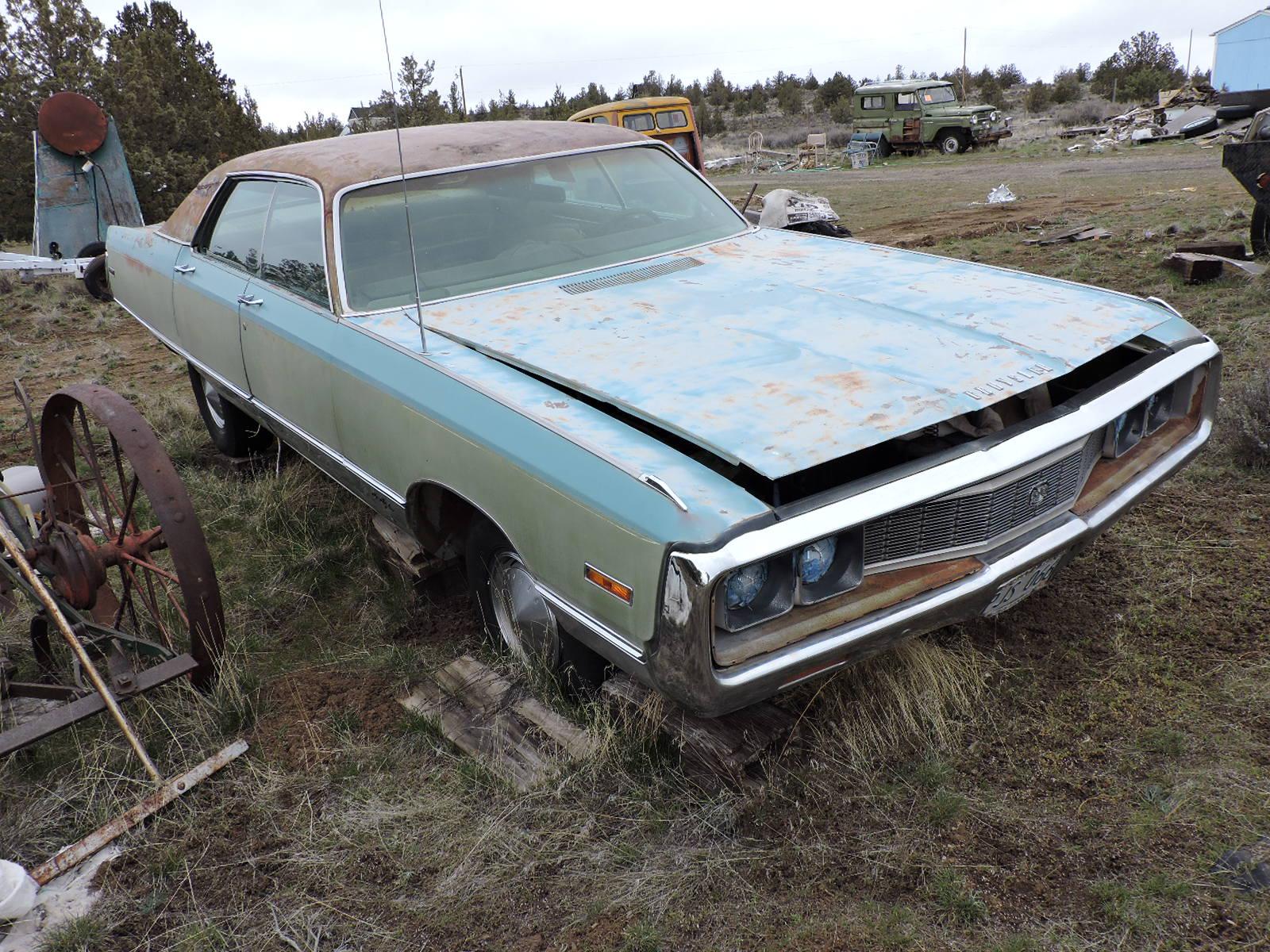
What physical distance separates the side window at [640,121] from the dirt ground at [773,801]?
1112 cm

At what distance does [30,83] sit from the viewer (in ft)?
50.2

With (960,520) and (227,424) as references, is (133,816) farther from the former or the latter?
(227,424)

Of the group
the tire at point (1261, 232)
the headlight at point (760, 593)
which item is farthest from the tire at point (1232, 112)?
the headlight at point (760, 593)

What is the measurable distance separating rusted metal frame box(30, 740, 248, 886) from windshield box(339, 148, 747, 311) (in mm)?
1449

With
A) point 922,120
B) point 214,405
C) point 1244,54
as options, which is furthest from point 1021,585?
point 1244,54

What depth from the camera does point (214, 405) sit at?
15.8 ft

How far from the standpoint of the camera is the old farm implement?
2582 mm

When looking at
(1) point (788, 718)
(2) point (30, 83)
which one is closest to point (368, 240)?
(1) point (788, 718)

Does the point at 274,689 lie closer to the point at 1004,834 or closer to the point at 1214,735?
the point at 1004,834

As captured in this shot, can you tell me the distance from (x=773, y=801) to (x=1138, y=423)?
1565 mm

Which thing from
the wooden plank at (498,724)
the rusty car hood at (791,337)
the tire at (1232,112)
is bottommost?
the wooden plank at (498,724)

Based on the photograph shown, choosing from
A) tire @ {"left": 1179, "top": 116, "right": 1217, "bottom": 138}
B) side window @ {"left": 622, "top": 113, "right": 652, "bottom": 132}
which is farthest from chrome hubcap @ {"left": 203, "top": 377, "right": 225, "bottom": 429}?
tire @ {"left": 1179, "top": 116, "right": 1217, "bottom": 138}

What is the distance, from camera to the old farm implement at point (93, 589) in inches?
102

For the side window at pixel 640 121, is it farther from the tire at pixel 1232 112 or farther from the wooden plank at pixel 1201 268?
the wooden plank at pixel 1201 268
